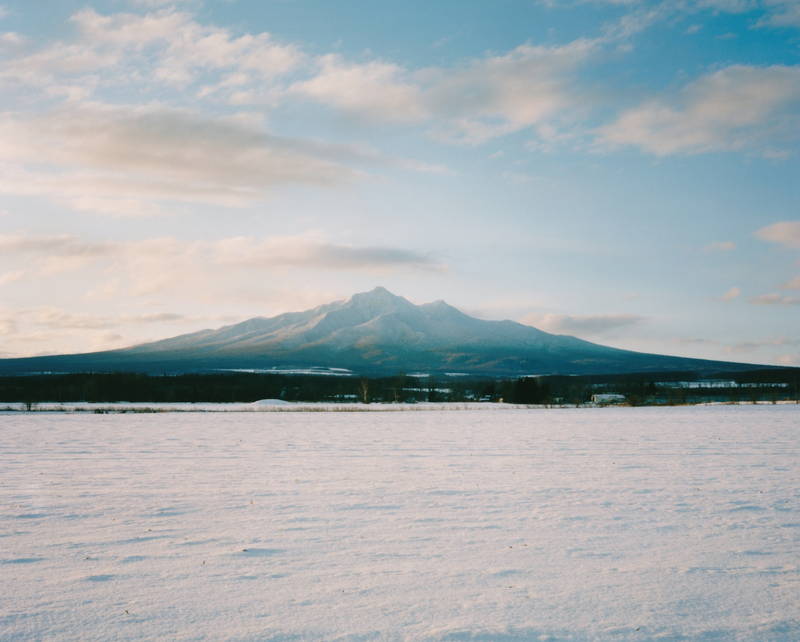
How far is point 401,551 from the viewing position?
8.11 meters

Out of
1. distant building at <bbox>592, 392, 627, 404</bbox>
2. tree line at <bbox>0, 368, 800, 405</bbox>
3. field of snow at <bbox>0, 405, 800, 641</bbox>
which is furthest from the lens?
tree line at <bbox>0, 368, 800, 405</bbox>

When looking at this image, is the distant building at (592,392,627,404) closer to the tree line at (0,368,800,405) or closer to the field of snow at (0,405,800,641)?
the tree line at (0,368,800,405)

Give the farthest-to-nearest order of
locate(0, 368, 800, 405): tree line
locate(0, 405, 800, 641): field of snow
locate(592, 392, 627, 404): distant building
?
locate(0, 368, 800, 405): tree line, locate(592, 392, 627, 404): distant building, locate(0, 405, 800, 641): field of snow

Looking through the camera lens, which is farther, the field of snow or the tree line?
the tree line

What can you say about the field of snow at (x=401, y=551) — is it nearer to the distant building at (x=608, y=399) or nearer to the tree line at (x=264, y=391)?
the tree line at (x=264, y=391)

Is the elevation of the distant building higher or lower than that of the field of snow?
lower

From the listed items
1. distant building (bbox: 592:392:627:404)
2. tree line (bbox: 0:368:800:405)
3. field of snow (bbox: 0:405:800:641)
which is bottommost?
distant building (bbox: 592:392:627:404)

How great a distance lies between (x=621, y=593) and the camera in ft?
21.5

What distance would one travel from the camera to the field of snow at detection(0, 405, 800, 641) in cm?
582

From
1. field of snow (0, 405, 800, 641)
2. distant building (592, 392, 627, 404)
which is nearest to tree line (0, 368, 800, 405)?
distant building (592, 392, 627, 404)

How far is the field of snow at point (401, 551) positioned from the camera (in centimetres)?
582

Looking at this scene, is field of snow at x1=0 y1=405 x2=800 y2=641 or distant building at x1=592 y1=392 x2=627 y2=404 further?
distant building at x1=592 y1=392 x2=627 y2=404

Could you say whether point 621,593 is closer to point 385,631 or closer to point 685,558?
point 685,558

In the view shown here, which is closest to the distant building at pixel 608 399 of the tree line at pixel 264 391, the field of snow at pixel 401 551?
the tree line at pixel 264 391
